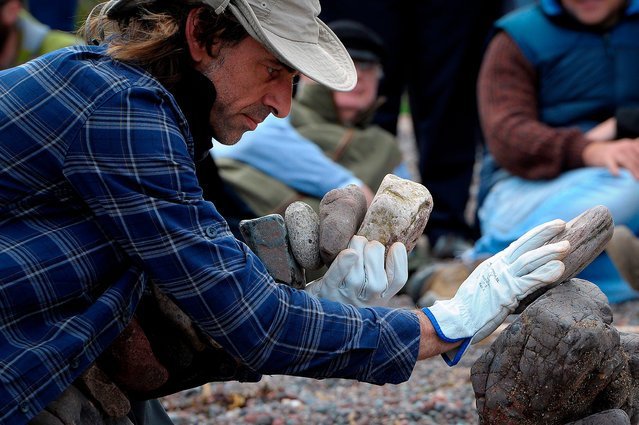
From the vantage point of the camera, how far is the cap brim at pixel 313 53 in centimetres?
276

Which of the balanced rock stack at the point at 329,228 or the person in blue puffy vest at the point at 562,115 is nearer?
the balanced rock stack at the point at 329,228

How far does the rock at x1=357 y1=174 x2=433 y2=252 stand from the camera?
3240 millimetres

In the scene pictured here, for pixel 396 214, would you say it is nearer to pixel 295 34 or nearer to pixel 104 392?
pixel 295 34

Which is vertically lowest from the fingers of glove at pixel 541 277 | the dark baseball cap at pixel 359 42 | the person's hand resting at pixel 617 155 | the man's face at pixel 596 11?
the person's hand resting at pixel 617 155

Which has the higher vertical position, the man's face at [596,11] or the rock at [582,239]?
the rock at [582,239]

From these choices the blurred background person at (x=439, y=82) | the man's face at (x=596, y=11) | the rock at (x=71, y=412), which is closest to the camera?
the rock at (x=71, y=412)

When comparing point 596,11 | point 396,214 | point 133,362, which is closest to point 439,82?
point 596,11

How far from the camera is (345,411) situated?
421cm

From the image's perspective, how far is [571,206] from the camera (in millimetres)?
5652

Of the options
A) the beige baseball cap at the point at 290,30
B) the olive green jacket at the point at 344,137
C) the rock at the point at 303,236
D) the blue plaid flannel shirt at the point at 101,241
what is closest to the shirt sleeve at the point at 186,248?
the blue plaid flannel shirt at the point at 101,241

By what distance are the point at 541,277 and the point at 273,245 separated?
0.77 metres

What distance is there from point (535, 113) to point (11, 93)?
3.86 meters

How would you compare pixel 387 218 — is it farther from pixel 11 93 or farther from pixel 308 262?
pixel 11 93

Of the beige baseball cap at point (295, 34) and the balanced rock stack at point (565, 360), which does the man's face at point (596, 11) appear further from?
the beige baseball cap at point (295, 34)
